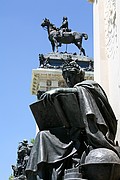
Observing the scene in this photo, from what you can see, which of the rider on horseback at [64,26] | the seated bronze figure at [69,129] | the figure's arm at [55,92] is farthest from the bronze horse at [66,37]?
the figure's arm at [55,92]

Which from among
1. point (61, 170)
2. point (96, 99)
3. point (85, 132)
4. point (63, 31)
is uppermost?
point (63, 31)

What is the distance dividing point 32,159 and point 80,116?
0.82 meters

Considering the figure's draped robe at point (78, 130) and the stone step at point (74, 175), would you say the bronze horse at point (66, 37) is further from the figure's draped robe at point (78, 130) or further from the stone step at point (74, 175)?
the stone step at point (74, 175)

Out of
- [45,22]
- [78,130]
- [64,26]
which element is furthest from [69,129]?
[64,26]

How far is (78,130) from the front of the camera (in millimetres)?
5703

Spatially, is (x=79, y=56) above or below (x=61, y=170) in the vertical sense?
above

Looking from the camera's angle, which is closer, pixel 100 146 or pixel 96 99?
pixel 100 146

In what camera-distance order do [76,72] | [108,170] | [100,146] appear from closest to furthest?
[108,170], [100,146], [76,72]

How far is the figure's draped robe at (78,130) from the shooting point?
212 inches

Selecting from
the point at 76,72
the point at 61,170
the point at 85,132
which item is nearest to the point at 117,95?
the point at 76,72

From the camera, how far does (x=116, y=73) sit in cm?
711

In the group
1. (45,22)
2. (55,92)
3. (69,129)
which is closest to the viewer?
(55,92)

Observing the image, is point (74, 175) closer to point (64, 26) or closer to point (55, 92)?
point (55, 92)

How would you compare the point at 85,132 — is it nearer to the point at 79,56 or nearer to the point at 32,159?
the point at 32,159
